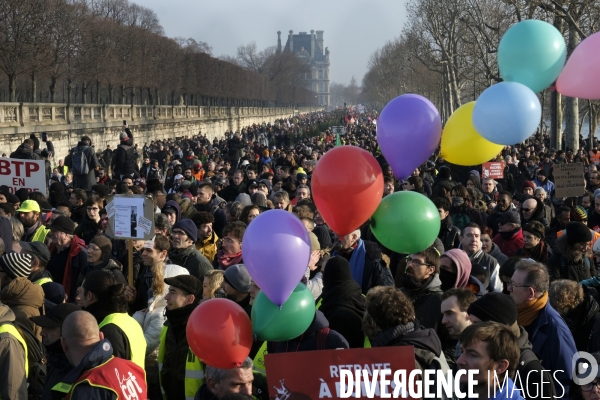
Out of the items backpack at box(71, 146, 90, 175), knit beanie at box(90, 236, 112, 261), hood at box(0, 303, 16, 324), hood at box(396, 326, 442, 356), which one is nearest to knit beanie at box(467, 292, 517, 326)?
hood at box(396, 326, 442, 356)

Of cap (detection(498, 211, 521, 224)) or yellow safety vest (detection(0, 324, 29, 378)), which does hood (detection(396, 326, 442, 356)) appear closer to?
yellow safety vest (detection(0, 324, 29, 378))

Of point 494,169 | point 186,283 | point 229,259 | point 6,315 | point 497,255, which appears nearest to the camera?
point 6,315

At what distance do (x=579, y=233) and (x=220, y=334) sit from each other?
344cm

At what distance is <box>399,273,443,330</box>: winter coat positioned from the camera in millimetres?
4621

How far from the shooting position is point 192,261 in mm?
6277

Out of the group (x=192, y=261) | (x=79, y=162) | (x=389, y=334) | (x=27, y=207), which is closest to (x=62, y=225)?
(x=192, y=261)

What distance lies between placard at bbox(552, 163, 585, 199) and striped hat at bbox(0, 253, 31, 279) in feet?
21.2

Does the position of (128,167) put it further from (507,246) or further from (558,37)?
(558,37)

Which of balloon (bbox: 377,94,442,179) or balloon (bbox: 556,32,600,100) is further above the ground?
balloon (bbox: 556,32,600,100)

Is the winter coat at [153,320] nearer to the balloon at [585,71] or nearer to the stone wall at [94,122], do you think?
the balloon at [585,71]

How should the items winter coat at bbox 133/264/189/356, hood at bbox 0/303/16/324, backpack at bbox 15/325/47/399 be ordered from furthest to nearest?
1. winter coat at bbox 133/264/189/356
2. backpack at bbox 15/325/47/399
3. hood at bbox 0/303/16/324

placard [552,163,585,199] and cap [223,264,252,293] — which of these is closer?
cap [223,264,252,293]

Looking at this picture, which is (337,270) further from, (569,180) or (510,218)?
(569,180)

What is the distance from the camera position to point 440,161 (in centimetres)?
1636
